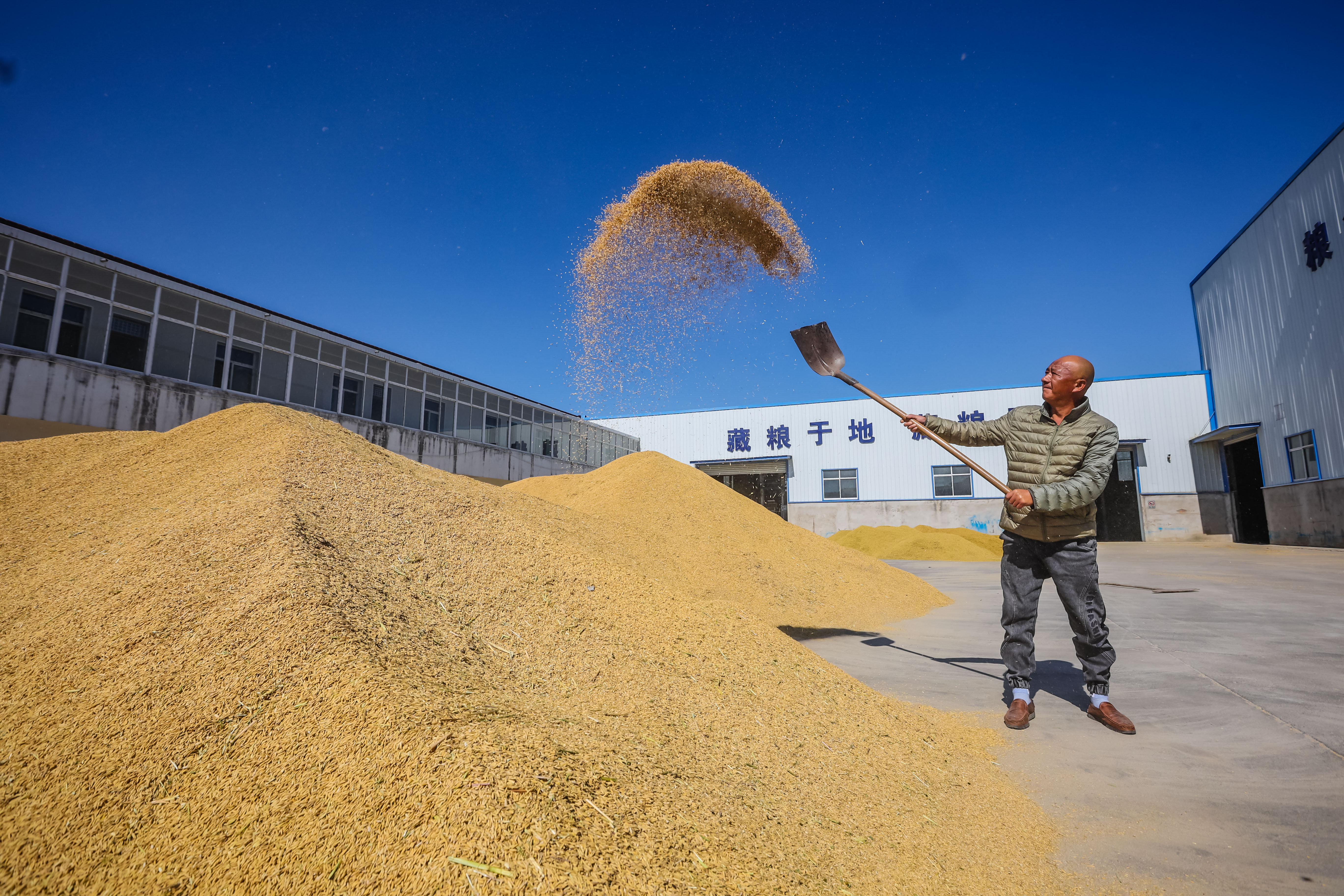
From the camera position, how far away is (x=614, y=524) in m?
5.86

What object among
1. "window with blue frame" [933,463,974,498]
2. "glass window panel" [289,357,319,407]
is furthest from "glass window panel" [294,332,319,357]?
"window with blue frame" [933,463,974,498]

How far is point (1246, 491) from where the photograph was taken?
2081 centimetres

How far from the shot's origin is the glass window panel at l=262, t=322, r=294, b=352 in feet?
49.5

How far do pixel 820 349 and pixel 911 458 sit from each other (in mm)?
21741

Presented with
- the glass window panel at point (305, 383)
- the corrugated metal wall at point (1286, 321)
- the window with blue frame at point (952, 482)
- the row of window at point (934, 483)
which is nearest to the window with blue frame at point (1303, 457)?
the corrugated metal wall at point (1286, 321)

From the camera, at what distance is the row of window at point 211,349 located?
1096 centimetres

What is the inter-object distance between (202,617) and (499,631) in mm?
953

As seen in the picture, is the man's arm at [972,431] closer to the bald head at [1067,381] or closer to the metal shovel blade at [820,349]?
the bald head at [1067,381]

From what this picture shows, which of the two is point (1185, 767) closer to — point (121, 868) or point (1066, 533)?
point (1066, 533)

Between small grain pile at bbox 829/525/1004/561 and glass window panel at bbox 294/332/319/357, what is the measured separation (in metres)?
14.5

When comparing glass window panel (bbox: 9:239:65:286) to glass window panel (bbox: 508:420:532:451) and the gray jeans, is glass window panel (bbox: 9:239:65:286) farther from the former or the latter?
the gray jeans

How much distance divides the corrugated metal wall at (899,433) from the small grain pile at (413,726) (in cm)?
1752

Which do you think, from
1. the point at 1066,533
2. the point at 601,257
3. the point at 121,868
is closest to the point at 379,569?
the point at 121,868

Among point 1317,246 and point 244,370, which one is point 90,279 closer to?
point 244,370
